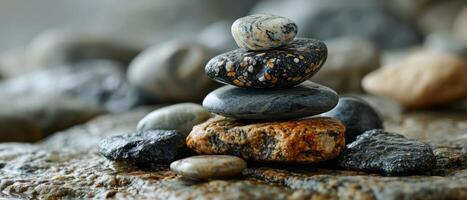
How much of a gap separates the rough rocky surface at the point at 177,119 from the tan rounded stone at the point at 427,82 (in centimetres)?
173

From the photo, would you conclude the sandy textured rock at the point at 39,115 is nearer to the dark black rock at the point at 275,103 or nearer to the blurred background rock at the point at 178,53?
the blurred background rock at the point at 178,53

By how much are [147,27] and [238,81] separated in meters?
7.48

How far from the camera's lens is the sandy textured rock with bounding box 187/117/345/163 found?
7.32 feet

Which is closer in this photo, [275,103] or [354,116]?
[275,103]

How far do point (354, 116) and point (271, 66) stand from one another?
2.21ft

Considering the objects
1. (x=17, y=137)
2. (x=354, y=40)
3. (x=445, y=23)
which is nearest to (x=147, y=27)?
(x=445, y=23)

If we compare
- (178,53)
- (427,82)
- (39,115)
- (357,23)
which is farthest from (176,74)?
(357,23)

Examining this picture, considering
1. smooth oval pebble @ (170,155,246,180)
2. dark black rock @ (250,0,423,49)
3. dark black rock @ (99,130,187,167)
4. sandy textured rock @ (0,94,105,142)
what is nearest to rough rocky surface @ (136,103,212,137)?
dark black rock @ (99,130,187,167)

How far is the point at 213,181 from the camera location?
2084mm

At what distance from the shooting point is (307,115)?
236 centimetres

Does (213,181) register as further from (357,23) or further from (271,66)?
(357,23)

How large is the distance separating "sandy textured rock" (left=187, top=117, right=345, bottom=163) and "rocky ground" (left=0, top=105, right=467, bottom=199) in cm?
5

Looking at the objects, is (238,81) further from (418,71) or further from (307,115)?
(418,71)

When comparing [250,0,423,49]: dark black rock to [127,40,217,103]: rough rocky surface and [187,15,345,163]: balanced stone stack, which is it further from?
[187,15,345,163]: balanced stone stack
